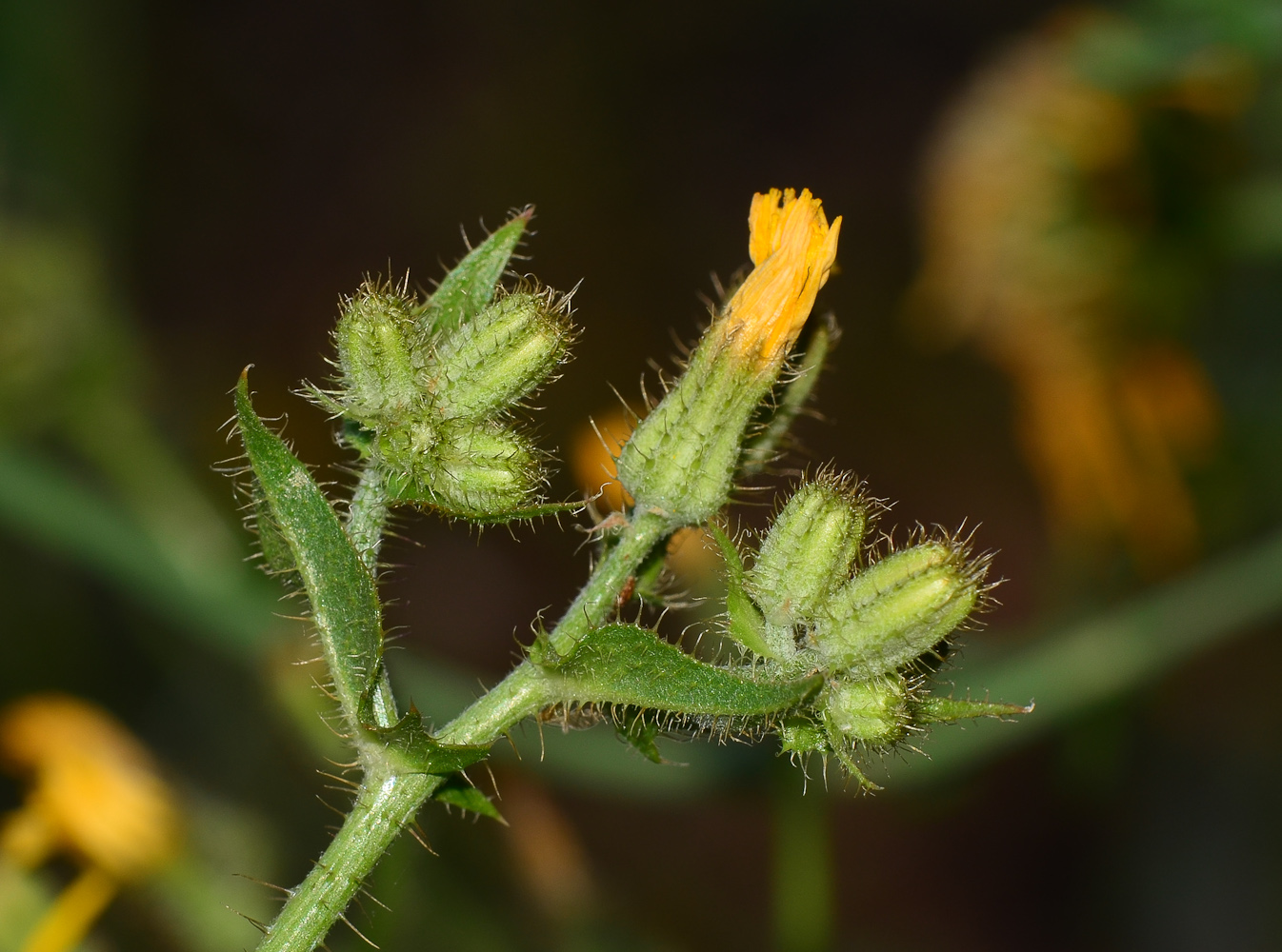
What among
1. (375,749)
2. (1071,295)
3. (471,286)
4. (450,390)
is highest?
(1071,295)

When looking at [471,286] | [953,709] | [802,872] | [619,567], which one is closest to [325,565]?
[619,567]

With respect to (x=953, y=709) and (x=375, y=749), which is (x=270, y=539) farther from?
(x=953, y=709)

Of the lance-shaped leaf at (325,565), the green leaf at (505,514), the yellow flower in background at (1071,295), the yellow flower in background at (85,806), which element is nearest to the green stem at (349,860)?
the lance-shaped leaf at (325,565)

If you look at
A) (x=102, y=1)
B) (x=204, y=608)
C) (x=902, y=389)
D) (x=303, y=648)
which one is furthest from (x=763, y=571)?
(x=102, y=1)

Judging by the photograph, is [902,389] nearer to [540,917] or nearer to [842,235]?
[842,235]

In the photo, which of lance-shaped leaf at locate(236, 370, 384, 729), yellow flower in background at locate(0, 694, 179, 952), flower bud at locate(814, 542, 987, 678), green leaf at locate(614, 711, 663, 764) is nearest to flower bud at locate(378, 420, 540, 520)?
lance-shaped leaf at locate(236, 370, 384, 729)

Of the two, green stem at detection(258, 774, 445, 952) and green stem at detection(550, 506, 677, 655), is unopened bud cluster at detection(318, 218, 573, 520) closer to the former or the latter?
green stem at detection(550, 506, 677, 655)
